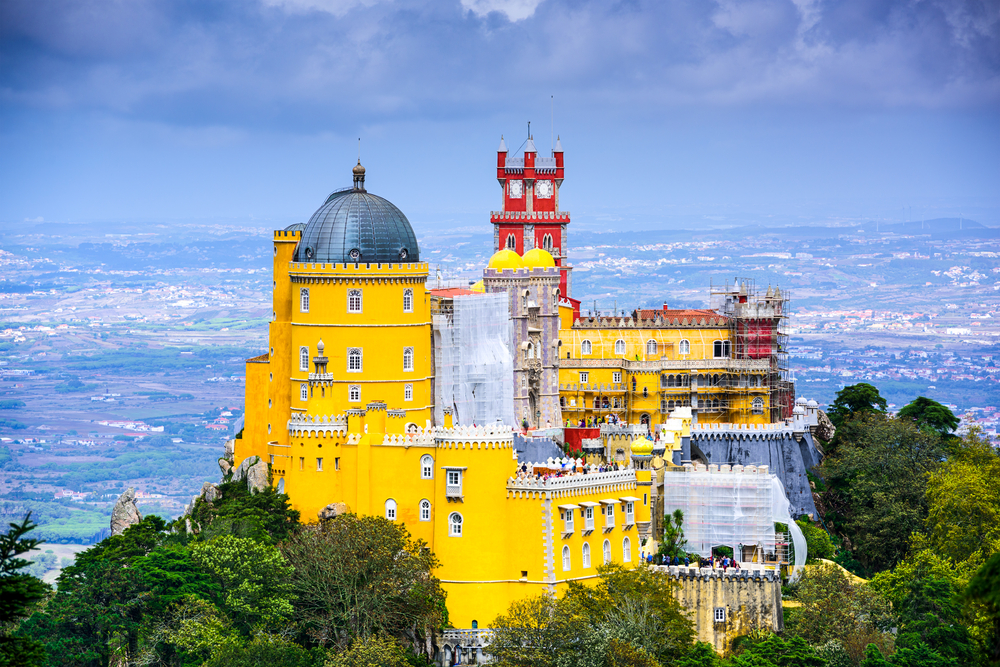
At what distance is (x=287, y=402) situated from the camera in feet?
327

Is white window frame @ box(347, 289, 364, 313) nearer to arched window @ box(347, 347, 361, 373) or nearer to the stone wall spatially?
arched window @ box(347, 347, 361, 373)

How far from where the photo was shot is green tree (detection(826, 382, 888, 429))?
125 meters

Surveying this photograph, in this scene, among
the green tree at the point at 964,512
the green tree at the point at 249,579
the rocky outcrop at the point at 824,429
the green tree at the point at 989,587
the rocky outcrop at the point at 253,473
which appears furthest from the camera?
the rocky outcrop at the point at 824,429

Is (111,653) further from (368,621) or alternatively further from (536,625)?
(536,625)

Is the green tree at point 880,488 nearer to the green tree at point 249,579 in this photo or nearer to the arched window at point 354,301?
the arched window at point 354,301

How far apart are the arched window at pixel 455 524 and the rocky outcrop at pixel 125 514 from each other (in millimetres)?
26618

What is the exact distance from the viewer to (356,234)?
322 feet

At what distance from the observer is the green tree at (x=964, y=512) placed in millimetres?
96250

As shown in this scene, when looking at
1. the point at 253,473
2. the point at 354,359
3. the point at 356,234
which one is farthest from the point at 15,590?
the point at 356,234

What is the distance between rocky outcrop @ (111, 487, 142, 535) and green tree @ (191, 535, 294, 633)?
59.1 ft

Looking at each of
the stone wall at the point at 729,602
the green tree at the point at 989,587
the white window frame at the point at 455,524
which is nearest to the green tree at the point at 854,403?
the stone wall at the point at 729,602

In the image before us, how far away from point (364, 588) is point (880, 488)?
41.2m

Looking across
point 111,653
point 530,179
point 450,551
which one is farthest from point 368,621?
point 530,179

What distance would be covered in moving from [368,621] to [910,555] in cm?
3786
